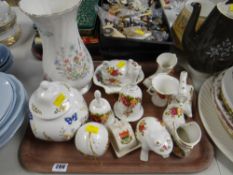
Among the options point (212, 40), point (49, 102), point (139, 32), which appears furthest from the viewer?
point (139, 32)

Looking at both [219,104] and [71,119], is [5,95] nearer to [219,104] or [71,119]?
[71,119]

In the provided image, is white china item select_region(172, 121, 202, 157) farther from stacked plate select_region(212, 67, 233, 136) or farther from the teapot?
the teapot

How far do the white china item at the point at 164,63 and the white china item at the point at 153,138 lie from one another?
0.14 m

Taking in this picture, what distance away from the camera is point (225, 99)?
1.68 ft

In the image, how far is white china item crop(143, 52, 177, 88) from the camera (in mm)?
596

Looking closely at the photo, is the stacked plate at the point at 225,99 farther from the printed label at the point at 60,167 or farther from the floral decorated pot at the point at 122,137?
the printed label at the point at 60,167

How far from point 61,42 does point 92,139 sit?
7.8 inches

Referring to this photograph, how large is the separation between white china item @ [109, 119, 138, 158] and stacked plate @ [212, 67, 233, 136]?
0.19m

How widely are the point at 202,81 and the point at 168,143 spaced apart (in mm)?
254

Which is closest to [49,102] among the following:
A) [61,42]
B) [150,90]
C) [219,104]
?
[61,42]

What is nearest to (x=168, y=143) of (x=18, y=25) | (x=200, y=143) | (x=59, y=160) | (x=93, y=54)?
(x=200, y=143)

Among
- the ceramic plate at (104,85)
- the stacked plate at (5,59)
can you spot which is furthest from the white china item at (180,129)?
the stacked plate at (5,59)

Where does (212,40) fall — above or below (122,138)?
above

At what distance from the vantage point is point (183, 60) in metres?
0.70
